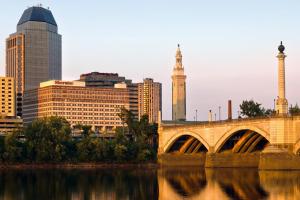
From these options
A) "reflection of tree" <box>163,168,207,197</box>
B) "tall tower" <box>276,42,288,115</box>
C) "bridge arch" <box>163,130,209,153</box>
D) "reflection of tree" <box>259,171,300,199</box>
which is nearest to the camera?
"reflection of tree" <box>259,171,300,199</box>

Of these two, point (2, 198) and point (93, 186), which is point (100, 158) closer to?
point (93, 186)

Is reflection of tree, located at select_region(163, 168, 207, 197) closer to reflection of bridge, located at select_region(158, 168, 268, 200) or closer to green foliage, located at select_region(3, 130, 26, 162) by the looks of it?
reflection of bridge, located at select_region(158, 168, 268, 200)

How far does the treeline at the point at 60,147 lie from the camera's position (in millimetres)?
150625

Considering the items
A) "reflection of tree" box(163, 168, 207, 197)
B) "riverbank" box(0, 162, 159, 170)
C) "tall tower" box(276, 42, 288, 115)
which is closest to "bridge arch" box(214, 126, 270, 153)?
"tall tower" box(276, 42, 288, 115)

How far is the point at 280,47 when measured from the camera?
4914 inches

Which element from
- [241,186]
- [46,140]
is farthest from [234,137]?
[241,186]

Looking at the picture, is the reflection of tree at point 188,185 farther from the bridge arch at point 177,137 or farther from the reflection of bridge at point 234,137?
the bridge arch at point 177,137

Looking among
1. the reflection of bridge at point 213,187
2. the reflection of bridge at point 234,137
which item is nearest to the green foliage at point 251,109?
the reflection of bridge at point 234,137

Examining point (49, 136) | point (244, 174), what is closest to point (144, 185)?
point (244, 174)

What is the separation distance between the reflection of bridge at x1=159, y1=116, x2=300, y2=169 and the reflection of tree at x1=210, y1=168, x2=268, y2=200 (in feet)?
33.0

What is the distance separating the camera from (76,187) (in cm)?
9469

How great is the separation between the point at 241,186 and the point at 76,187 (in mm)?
24696

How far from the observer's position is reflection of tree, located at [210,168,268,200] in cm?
7931

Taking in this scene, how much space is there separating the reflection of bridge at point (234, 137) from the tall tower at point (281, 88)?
12.8 feet
